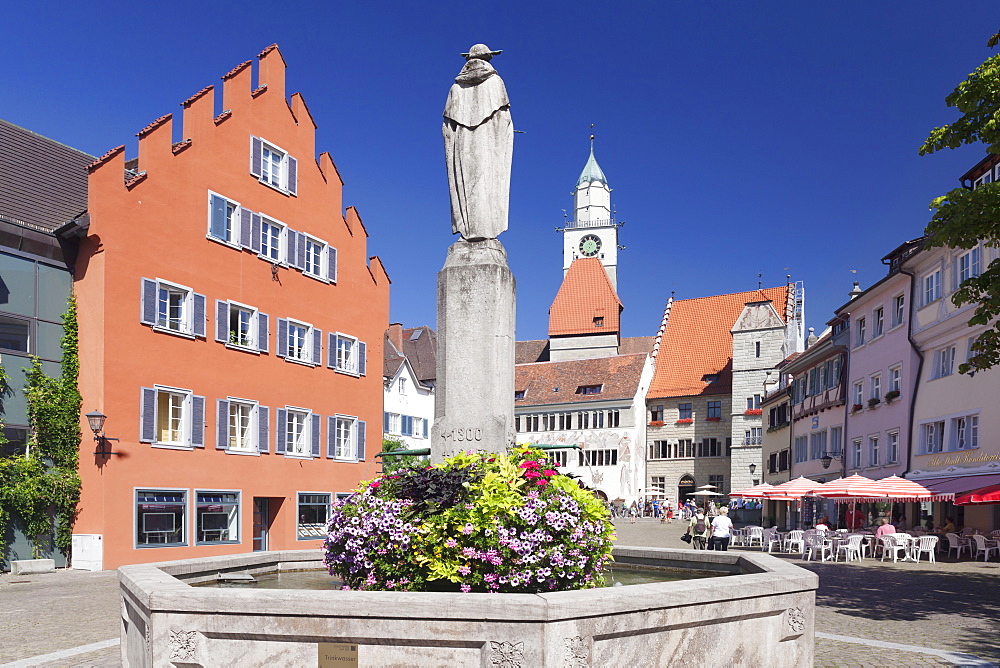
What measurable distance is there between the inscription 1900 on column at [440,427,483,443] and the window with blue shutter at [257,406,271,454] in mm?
20900

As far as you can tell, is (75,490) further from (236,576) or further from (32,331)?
(236,576)

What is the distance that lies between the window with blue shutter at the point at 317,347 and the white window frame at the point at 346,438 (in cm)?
207

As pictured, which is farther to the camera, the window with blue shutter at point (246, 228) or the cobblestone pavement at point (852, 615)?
the window with blue shutter at point (246, 228)

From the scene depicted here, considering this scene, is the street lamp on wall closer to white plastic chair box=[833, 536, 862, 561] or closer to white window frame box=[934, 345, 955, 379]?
white plastic chair box=[833, 536, 862, 561]

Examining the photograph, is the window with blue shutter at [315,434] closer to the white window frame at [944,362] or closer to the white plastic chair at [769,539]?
the white plastic chair at [769,539]

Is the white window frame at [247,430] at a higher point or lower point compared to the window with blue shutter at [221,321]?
lower

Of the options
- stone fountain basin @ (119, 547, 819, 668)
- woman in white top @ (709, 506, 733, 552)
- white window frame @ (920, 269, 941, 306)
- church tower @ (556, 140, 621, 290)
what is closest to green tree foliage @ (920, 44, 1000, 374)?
stone fountain basin @ (119, 547, 819, 668)

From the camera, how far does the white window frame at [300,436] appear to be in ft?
99.8

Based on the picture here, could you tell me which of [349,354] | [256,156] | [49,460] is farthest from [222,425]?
[256,156]

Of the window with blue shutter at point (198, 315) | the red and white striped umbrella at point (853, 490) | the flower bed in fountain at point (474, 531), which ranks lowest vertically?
the red and white striped umbrella at point (853, 490)

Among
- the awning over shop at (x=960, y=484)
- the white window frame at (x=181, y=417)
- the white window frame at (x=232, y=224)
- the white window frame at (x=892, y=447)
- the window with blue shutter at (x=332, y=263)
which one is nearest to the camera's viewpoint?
the white window frame at (x=181, y=417)

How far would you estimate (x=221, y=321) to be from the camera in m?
27.9

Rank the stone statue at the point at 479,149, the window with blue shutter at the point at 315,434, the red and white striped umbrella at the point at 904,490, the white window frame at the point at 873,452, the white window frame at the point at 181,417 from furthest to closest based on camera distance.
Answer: the white window frame at the point at 873,452 → the window with blue shutter at the point at 315,434 → the red and white striped umbrella at the point at 904,490 → the white window frame at the point at 181,417 → the stone statue at the point at 479,149

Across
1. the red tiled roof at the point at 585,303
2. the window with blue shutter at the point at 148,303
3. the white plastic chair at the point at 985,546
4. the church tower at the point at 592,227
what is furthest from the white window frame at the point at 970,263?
the church tower at the point at 592,227
